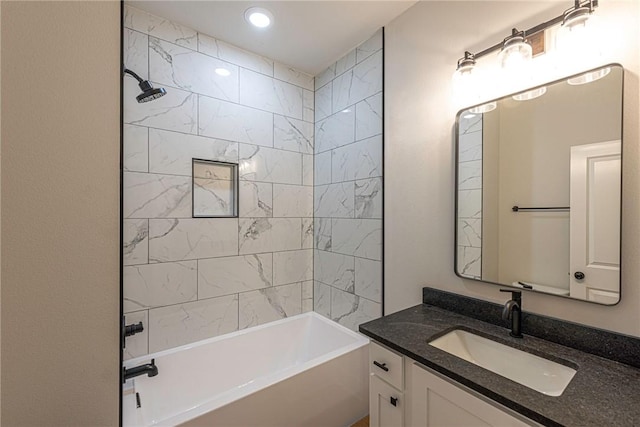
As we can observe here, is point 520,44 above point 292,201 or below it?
above

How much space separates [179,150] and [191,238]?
642mm

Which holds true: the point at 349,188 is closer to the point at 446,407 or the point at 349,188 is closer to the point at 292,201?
the point at 292,201

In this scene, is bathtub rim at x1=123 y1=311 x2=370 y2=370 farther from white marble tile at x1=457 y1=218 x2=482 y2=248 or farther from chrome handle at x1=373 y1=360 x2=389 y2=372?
white marble tile at x1=457 y1=218 x2=482 y2=248

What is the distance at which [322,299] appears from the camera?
2516 millimetres


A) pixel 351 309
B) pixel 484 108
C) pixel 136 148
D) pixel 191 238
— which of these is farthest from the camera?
pixel 351 309

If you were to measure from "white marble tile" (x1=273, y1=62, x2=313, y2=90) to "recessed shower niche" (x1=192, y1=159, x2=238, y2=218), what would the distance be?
0.94 m

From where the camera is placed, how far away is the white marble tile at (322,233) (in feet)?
8.04

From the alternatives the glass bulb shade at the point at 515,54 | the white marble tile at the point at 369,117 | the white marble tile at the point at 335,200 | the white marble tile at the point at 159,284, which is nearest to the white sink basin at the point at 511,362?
the white marble tile at the point at 335,200

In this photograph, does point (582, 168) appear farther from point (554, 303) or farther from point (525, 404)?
point (525, 404)

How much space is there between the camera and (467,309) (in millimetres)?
1437

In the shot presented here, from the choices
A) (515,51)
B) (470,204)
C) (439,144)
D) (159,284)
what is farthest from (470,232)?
(159,284)

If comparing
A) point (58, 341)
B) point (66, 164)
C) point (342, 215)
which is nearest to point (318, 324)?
point (342, 215)

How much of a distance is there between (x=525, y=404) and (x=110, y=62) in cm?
165

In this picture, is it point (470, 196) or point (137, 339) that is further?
point (137, 339)
